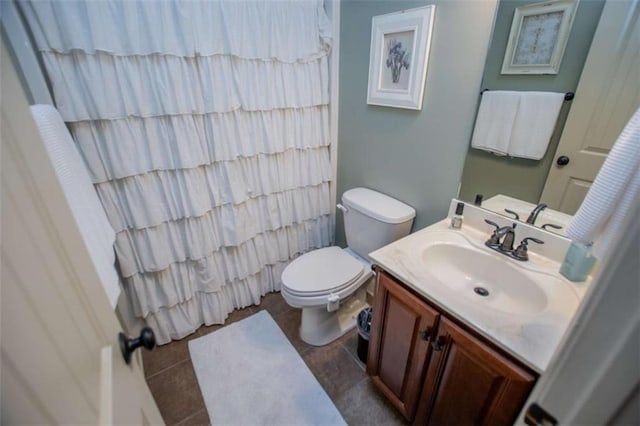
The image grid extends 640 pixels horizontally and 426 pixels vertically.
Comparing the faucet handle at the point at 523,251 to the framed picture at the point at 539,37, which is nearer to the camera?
the framed picture at the point at 539,37

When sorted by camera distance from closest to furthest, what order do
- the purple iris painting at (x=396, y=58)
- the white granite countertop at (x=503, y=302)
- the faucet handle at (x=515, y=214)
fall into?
1. the white granite countertop at (x=503, y=302)
2. the faucet handle at (x=515, y=214)
3. the purple iris painting at (x=396, y=58)

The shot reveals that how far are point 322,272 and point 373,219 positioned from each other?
17.0 inches

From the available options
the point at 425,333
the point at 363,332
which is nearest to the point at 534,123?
the point at 425,333

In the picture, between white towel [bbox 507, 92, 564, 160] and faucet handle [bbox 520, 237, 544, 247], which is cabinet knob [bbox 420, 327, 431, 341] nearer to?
faucet handle [bbox 520, 237, 544, 247]

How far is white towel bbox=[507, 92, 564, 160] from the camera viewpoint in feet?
3.48

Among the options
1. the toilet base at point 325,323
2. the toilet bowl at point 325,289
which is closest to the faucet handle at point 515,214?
the toilet bowl at point 325,289

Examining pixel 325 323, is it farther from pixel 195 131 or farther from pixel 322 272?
pixel 195 131

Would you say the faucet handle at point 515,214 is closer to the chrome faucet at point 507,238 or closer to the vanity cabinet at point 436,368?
the chrome faucet at point 507,238

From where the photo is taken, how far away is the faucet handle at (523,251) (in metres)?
1.14

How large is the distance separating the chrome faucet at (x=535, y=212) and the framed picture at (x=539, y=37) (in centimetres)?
Result: 50

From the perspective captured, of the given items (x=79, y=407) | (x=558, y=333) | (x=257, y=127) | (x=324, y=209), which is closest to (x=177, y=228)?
(x=257, y=127)

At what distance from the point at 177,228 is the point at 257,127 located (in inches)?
29.0

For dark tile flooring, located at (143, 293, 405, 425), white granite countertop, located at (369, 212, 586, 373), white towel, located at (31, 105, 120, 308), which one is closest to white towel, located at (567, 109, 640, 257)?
white granite countertop, located at (369, 212, 586, 373)

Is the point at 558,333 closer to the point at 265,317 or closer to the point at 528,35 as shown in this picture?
the point at 528,35
